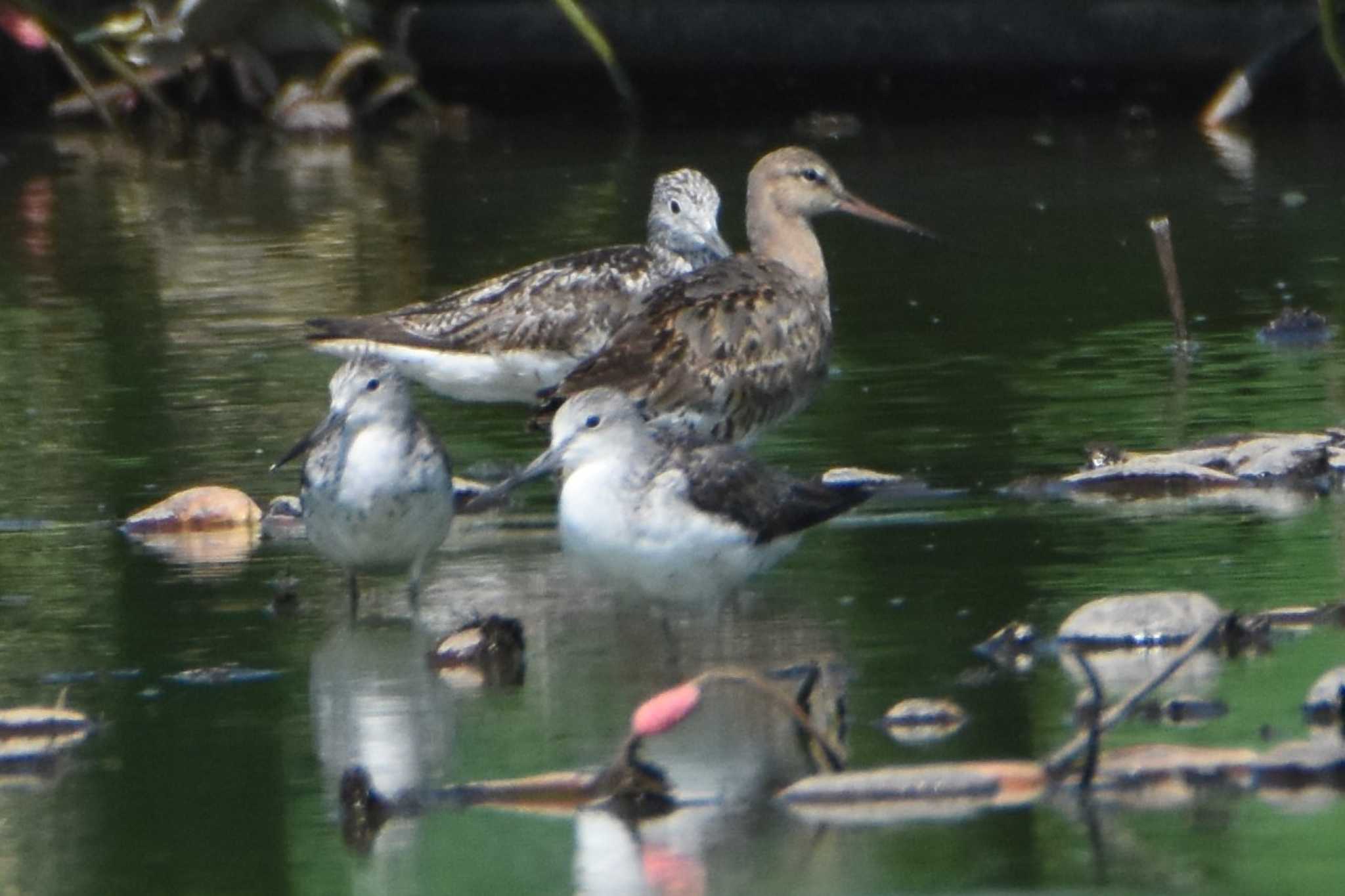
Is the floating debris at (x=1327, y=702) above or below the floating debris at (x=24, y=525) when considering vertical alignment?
below

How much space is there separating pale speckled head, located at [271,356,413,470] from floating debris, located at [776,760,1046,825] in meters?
2.44

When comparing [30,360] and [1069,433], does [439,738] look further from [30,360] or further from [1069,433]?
[30,360]

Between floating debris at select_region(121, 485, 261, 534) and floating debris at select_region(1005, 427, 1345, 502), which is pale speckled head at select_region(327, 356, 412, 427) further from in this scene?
floating debris at select_region(1005, 427, 1345, 502)

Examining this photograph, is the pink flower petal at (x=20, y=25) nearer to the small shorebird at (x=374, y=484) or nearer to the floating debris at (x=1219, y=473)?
the small shorebird at (x=374, y=484)

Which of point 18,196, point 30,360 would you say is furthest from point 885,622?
point 18,196

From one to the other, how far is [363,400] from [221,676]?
1.18m

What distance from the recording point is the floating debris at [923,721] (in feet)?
17.9

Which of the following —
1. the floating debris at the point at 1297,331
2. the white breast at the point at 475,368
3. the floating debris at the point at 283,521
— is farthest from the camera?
the floating debris at the point at 1297,331

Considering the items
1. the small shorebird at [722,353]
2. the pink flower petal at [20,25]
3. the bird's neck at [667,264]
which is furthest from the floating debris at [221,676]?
the pink flower petal at [20,25]

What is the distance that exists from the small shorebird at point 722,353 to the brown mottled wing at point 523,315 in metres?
0.53

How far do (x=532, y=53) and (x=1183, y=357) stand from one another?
932 cm

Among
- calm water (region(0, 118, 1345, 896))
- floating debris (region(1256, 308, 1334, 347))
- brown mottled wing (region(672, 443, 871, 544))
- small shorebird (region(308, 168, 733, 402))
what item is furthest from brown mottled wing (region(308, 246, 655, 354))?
brown mottled wing (region(672, 443, 871, 544))

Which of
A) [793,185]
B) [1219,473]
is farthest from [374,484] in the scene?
[793,185]

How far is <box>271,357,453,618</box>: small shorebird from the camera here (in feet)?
22.6
